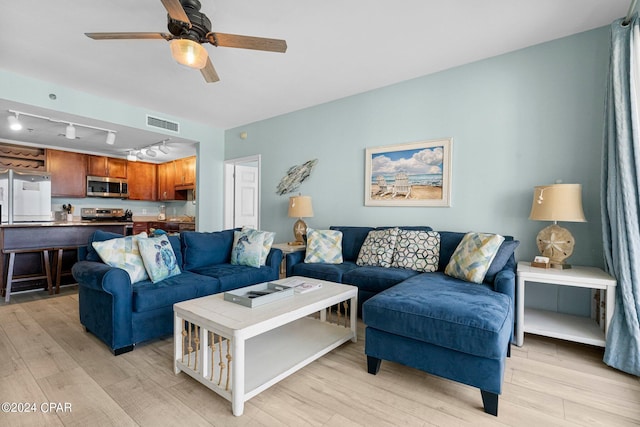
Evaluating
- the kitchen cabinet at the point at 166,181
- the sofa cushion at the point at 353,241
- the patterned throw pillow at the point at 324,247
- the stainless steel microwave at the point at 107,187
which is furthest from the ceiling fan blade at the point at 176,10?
the stainless steel microwave at the point at 107,187

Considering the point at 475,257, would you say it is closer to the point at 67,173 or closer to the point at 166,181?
the point at 166,181

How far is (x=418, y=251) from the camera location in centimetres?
302

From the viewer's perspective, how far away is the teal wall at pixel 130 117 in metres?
3.41

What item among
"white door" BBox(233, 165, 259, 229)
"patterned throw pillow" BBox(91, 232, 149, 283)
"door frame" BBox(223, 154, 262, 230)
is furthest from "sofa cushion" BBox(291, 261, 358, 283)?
"door frame" BBox(223, 154, 262, 230)

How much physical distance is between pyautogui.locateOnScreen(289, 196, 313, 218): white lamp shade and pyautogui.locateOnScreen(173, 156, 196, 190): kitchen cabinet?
10.5ft

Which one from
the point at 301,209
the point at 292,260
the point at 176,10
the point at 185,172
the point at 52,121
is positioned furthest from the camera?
the point at 185,172

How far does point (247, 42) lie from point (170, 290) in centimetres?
201

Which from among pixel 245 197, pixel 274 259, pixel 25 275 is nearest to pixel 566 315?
pixel 274 259

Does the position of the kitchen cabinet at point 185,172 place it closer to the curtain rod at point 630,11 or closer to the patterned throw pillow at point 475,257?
the patterned throw pillow at point 475,257

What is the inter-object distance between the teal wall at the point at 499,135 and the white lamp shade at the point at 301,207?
0.32 m

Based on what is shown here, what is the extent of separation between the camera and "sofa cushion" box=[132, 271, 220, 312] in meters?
2.34

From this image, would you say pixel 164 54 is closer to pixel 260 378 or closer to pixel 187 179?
pixel 260 378

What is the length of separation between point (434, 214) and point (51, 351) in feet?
12.0

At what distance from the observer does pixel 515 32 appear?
8.53 ft
